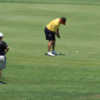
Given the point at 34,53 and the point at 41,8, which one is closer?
the point at 34,53

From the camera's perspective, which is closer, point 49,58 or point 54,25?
point 49,58

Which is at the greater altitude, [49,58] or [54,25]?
[54,25]

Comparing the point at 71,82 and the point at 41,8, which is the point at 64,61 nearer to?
the point at 71,82

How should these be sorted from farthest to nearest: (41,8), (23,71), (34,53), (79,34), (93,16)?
(41,8) → (93,16) → (79,34) → (34,53) → (23,71)

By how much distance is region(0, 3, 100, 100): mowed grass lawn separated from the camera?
45.5 feet

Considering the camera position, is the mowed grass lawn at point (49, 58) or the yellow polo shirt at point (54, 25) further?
the yellow polo shirt at point (54, 25)

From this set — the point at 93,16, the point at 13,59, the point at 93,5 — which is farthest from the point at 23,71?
the point at 93,5

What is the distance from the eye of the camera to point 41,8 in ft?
127

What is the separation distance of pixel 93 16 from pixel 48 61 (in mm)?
16977

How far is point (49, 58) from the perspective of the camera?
20.2 m

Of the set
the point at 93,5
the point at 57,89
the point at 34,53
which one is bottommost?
the point at 93,5

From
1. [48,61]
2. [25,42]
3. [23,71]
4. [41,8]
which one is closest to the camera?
[23,71]

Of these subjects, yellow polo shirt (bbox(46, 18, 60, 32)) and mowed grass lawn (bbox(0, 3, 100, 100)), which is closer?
mowed grass lawn (bbox(0, 3, 100, 100))

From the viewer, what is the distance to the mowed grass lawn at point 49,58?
1387 centimetres
